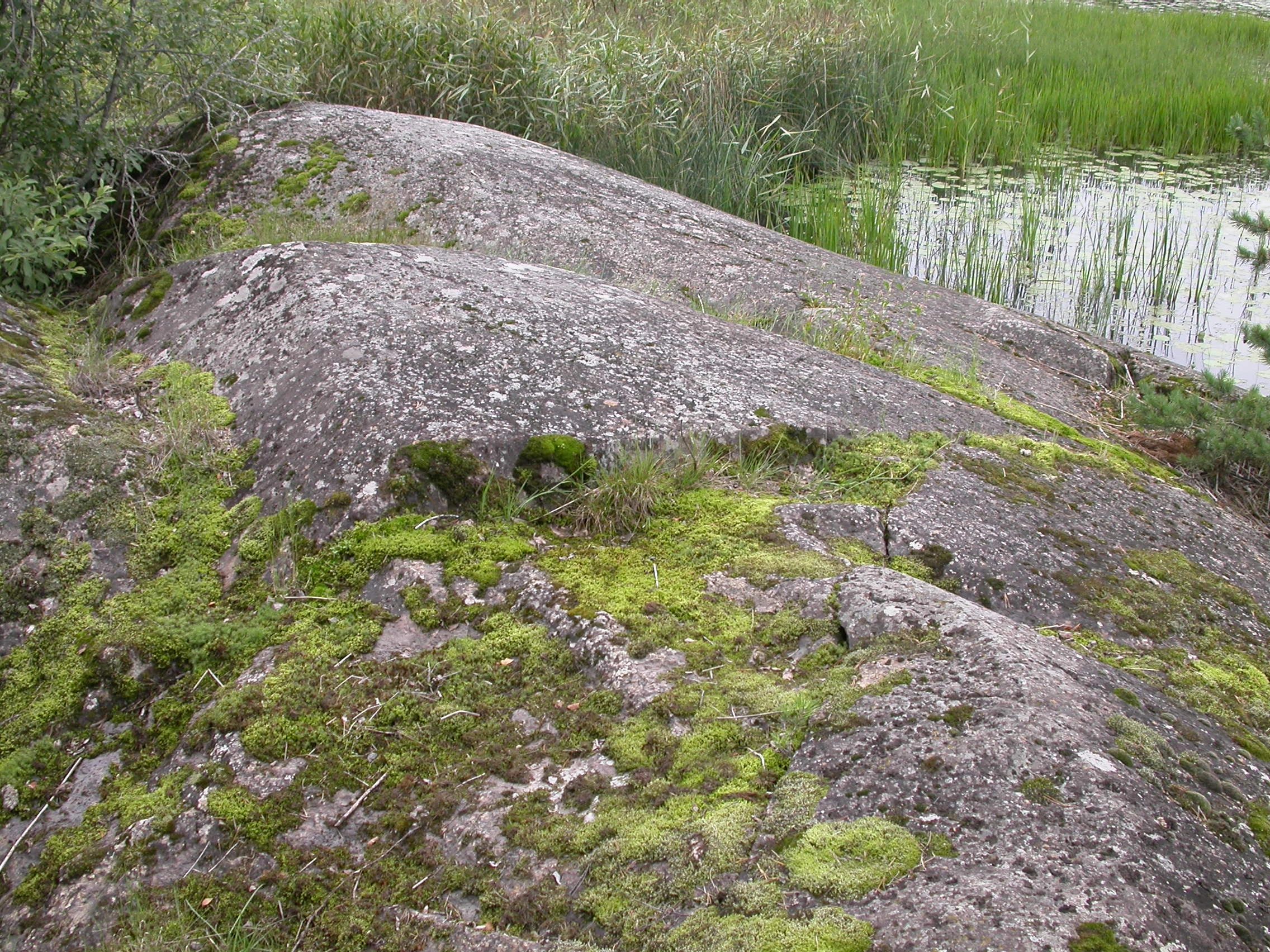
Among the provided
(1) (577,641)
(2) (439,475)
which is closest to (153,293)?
(2) (439,475)

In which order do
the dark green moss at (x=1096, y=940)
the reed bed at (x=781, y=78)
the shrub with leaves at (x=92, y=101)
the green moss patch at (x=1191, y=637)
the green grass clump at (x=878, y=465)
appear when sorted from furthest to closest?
the reed bed at (x=781, y=78) < the shrub with leaves at (x=92, y=101) < the green grass clump at (x=878, y=465) < the green moss patch at (x=1191, y=637) < the dark green moss at (x=1096, y=940)

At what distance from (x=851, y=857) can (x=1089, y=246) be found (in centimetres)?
809

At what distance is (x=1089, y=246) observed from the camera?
830cm

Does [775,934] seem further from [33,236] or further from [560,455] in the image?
[33,236]

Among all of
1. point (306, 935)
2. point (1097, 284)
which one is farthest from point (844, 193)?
point (306, 935)

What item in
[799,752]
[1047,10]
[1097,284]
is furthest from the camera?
[1047,10]

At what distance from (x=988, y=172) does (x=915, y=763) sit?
9449mm

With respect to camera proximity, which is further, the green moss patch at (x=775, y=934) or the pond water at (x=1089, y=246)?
the pond water at (x=1089, y=246)

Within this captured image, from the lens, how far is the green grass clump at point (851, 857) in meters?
1.54

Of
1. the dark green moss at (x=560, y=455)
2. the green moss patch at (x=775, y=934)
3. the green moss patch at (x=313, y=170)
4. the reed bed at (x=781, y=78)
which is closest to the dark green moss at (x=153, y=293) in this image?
the green moss patch at (x=313, y=170)

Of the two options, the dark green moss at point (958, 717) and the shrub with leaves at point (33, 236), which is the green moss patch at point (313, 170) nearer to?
the shrub with leaves at point (33, 236)

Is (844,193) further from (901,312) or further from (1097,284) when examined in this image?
(901,312)

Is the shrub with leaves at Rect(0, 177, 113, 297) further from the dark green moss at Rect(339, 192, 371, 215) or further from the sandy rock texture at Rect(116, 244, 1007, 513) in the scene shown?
the dark green moss at Rect(339, 192, 371, 215)

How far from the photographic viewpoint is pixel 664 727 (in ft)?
6.58
